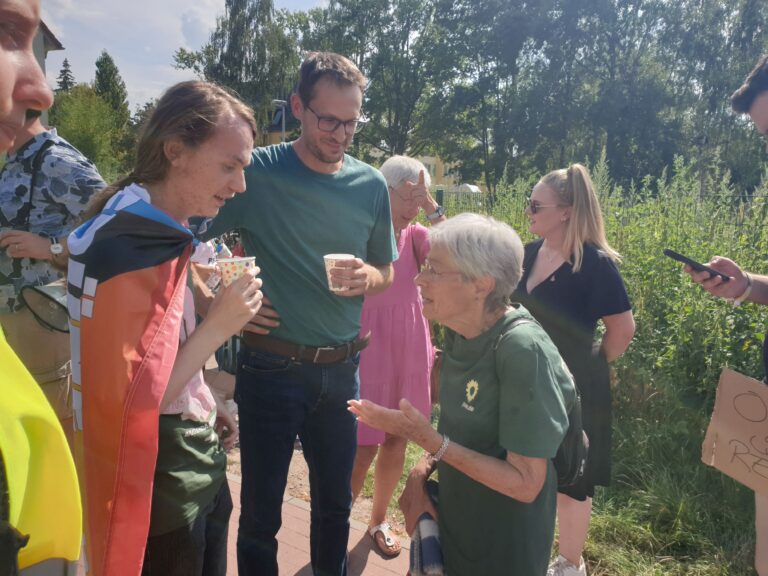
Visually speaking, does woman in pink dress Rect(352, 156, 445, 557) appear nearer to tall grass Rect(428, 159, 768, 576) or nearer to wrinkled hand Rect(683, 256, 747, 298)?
tall grass Rect(428, 159, 768, 576)

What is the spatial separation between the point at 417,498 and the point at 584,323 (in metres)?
1.32

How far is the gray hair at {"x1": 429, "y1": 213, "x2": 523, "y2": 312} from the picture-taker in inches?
72.8

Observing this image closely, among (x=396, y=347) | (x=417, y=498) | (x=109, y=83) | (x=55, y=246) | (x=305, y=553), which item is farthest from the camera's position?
(x=109, y=83)

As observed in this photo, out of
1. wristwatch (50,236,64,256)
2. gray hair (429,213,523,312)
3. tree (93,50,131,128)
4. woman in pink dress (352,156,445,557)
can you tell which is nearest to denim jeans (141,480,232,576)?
gray hair (429,213,523,312)

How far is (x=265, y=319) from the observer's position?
2.24 m

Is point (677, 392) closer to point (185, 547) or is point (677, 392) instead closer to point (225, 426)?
point (225, 426)

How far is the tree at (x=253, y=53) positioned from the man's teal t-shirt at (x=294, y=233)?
129 ft

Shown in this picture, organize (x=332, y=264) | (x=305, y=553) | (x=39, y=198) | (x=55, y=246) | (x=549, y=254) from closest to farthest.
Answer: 1. (x=332, y=264)
2. (x=55, y=246)
3. (x=39, y=198)
4. (x=549, y=254)
5. (x=305, y=553)

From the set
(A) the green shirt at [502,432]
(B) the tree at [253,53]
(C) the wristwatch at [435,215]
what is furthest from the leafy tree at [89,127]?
(A) the green shirt at [502,432]

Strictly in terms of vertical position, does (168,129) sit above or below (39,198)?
above

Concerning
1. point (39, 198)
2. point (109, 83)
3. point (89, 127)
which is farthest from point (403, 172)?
point (109, 83)

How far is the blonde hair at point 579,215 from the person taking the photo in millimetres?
2887

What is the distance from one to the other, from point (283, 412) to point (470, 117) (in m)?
42.7

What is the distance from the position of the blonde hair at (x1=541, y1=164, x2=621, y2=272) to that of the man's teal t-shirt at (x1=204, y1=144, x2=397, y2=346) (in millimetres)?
1215
